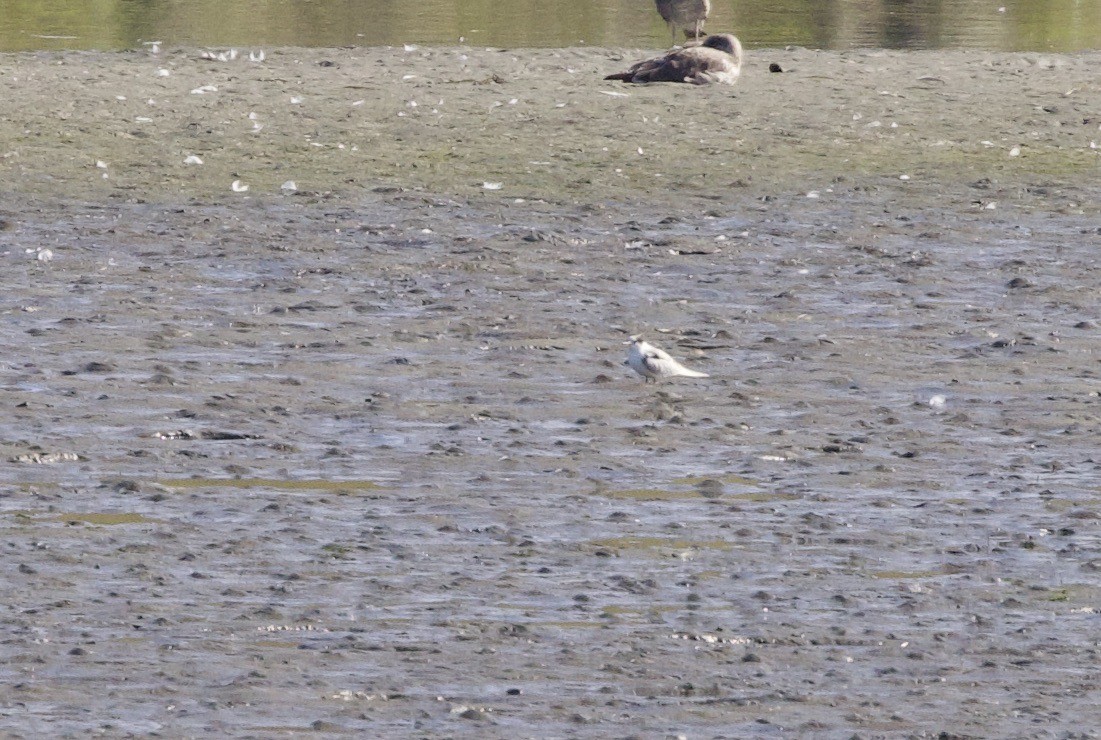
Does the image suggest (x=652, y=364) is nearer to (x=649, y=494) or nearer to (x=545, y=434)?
(x=545, y=434)

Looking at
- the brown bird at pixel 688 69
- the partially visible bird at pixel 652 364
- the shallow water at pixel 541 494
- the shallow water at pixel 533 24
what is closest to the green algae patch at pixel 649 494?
the shallow water at pixel 541 494

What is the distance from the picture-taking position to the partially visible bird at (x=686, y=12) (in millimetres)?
22359

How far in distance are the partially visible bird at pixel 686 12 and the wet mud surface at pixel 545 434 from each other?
19.3 feet

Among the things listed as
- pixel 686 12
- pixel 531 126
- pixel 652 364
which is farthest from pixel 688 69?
pixel 652 364

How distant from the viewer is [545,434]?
328 inches

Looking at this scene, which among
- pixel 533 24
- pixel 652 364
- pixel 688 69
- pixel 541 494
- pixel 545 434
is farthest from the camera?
pixel 533 24

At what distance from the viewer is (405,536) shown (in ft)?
22.8

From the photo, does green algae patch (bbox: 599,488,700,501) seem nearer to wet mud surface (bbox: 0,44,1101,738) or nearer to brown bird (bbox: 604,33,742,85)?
wet mud surface (bbox: 0,44,1101,738)

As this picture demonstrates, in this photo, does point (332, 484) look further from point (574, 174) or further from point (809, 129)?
point (809, 129)

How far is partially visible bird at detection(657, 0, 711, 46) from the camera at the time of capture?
22.4 metres

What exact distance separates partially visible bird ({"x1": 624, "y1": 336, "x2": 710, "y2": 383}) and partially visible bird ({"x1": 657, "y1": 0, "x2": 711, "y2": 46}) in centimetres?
1354

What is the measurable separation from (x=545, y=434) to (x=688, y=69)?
11.5 m

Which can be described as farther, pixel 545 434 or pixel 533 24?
pixel 533 24

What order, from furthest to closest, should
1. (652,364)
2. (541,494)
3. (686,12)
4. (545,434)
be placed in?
(686,12)
(652,364)
(545,434)
(541,494)
